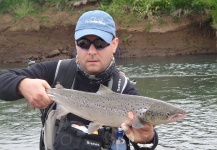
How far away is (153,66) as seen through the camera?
83.5 feet

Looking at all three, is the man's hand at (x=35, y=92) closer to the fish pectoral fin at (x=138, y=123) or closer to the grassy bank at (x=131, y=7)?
the fish pectoral fin at (x=138, y=123)

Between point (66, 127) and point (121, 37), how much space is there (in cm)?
3061

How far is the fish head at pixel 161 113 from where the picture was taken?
379 cm

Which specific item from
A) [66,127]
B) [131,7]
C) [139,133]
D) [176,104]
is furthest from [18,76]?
[131,7]

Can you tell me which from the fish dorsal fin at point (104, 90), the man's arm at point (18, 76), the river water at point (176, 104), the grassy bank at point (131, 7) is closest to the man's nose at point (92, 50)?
the fish dorsal fin at point (104, 90)

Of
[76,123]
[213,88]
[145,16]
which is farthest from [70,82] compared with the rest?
[145,16]

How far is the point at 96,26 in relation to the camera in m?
3.96

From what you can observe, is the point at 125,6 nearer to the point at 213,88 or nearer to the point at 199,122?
→ the point at 213,88

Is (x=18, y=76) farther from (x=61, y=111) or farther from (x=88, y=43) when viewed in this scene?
(x=88, y=43)

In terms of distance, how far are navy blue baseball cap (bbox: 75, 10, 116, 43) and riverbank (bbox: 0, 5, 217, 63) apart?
28403 millimetres

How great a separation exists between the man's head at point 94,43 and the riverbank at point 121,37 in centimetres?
2845

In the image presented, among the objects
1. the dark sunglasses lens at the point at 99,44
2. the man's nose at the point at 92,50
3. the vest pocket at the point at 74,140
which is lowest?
the vest pocket at the point at 74,140

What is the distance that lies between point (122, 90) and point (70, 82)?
50 centimetres

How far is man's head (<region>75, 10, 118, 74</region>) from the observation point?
393 cm
